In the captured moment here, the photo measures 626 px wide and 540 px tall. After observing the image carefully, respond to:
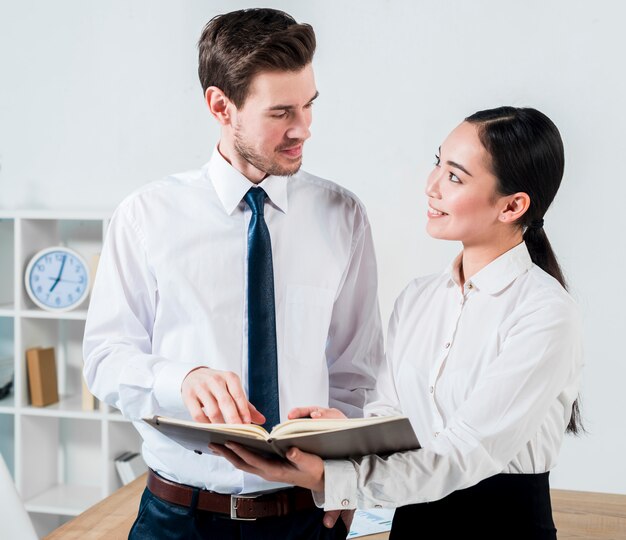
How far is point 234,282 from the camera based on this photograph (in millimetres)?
1591

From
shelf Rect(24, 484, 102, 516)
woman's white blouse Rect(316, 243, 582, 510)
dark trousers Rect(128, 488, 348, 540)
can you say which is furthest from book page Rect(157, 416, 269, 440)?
shelf Rect(24, 484, 102, 516)

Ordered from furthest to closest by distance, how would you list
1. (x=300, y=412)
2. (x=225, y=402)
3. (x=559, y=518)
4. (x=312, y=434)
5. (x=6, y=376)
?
(x=6, y=376), (x=559, y=518), (x=300, y=412), (x=225, y=402), (x=312, y=434)

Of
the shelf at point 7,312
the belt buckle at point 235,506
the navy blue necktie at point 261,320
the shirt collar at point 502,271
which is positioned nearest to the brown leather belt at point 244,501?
the belt buckle at point 235,506

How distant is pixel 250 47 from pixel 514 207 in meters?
0.61

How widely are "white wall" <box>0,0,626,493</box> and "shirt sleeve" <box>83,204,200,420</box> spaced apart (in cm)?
181

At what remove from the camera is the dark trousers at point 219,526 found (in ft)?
4.83

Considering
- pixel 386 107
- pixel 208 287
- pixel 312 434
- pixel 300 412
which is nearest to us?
pixel 312 434

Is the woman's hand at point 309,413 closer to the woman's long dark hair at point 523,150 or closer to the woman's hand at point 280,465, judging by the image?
the woman's hand at point 280,465

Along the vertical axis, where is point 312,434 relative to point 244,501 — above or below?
above

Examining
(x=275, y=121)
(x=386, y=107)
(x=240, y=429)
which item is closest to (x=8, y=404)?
(x=386, y=107)

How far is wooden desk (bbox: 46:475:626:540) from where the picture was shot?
205 cm

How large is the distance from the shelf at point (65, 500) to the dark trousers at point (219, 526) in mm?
1940

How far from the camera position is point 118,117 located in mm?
3508

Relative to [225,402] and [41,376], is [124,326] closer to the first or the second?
[225,402]
